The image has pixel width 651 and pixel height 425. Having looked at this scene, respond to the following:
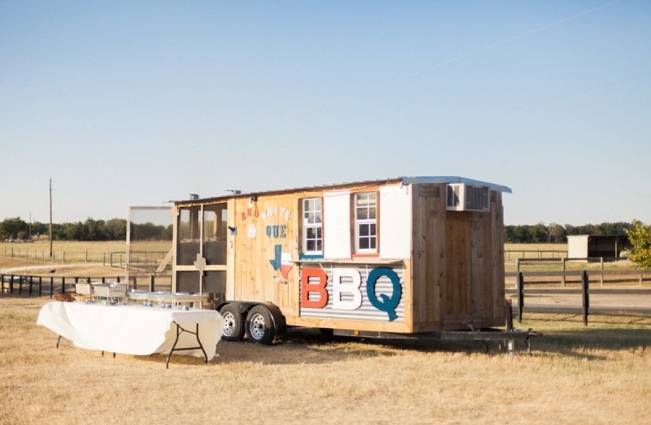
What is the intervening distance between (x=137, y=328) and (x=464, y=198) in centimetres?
557

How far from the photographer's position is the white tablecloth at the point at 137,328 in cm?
1182

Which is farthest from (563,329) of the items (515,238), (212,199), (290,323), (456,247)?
(515,238)

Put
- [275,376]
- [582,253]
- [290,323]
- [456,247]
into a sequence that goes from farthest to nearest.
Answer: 1. [582,253]
2. [290,323]
3. [456,247]
4. [275,376]

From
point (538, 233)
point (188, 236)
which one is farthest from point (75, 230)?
point (188, 236)

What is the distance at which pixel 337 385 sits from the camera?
988 cm

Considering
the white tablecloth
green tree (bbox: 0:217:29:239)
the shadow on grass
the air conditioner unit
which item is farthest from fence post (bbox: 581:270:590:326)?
green tree (bbox: 0:217:29:239)

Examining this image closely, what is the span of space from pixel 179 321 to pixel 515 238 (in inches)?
4429

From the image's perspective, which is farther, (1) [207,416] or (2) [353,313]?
(2) [353,313]

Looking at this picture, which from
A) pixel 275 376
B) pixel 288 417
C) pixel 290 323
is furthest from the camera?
pixel 290 323

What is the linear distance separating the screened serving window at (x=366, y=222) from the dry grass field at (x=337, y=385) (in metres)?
1.80

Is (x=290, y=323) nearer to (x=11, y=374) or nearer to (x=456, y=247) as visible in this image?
(x=456, y=247)

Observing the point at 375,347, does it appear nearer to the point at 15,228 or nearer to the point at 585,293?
the point at 585,293

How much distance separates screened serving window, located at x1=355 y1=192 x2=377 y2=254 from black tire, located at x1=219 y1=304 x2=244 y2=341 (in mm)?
3087

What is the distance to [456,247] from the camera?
43.4ft
